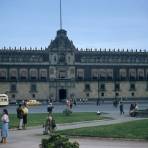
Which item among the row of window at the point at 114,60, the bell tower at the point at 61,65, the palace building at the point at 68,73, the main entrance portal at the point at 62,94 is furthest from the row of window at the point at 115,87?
the row of window at the point at 114,60

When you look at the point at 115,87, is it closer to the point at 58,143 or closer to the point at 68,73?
the point at 68,73

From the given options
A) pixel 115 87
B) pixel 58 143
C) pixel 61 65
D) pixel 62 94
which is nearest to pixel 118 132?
pixel 58 143

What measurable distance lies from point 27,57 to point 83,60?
34.2ft

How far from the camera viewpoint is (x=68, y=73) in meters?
84.1

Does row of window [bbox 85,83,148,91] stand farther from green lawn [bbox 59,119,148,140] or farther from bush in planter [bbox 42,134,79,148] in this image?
bush in planter [bbox 42,134,79,148]

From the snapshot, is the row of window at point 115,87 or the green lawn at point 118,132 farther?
the row of window at point 115,87

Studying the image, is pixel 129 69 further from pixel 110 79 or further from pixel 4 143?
pixel 4 143

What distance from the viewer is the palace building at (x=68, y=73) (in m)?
82.6

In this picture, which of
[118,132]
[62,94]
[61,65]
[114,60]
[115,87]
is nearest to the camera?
[118,132]

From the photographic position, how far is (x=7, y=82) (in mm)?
81938

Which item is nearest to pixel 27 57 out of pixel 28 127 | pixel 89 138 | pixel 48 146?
pixel 28 127

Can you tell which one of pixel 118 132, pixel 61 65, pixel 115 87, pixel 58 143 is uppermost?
pixel 61 65

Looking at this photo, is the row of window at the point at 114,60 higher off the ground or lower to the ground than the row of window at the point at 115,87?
higher

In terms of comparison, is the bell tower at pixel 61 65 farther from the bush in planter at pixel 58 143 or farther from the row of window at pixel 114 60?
the bush in planter at pixel 58 143
